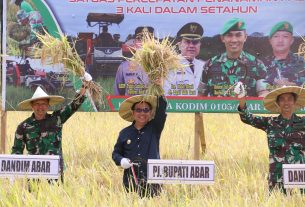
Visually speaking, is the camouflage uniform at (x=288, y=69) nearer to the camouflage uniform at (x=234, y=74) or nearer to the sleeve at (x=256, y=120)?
the camouflage uniform at (x=234, y=74)

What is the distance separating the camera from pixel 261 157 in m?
6.73

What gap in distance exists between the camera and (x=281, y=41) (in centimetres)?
666

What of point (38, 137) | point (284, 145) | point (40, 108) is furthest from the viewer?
point (40, 108)

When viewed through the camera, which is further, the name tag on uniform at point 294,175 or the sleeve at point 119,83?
the sleeve at point 119,83

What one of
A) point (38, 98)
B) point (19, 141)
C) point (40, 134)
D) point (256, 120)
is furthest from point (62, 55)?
point (256, 120)

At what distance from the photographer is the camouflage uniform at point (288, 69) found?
6602 millimetres

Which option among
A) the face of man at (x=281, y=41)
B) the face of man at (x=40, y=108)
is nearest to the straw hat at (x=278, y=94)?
the face of man at (x=281, y=41)

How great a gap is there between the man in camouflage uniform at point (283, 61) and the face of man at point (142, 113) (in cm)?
233

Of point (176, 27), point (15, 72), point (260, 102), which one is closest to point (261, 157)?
point (260, 102)

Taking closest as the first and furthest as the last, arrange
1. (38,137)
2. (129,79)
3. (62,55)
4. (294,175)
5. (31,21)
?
(294,175), (38,137), (62,55), (129,79), (31,21)

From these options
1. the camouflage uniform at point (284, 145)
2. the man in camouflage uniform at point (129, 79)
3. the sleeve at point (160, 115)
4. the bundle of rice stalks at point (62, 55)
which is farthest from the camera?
the man in camouflage uniform at point (129, 79)

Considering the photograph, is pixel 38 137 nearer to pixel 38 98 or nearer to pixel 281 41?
pixel 38 98

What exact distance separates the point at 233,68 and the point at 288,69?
641 millimetres

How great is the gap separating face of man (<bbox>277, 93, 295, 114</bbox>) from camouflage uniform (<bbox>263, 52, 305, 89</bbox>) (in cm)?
180
